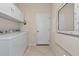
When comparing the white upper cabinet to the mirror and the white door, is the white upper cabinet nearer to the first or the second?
the mirror

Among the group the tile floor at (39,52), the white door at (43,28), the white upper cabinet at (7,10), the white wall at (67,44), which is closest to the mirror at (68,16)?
the white wall at (67,44)

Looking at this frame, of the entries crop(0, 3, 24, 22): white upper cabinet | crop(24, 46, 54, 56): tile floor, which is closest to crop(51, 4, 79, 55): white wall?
crop(24, 46, 54, 56): tile floor

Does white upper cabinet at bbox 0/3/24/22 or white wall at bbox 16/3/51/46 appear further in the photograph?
white wall at bbox 16/3/51/46

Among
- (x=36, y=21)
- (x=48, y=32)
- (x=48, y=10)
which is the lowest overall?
(x=48, y=32)

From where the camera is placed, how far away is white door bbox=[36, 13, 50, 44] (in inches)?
265

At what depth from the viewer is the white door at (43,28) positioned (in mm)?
6738

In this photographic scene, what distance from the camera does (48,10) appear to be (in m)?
6.70

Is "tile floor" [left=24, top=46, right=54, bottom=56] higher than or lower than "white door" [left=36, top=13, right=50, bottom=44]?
lower

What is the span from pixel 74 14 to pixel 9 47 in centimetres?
129

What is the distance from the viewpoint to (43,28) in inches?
268

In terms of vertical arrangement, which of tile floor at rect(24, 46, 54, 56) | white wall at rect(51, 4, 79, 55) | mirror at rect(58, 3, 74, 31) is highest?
mirror at rect(58, 3, 74, 31)

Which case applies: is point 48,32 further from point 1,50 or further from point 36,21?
point 1,50

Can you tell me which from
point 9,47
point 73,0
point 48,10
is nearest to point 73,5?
point 73,0

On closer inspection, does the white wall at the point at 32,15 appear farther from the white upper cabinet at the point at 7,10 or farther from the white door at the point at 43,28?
the white upper cabinet at the point at 7,10
